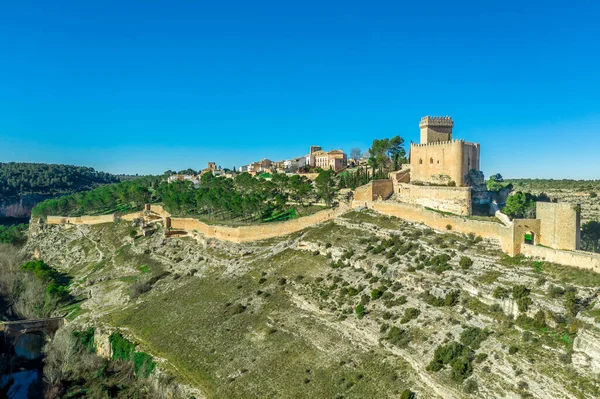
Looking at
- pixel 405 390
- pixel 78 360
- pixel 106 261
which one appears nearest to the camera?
pixel 405 390

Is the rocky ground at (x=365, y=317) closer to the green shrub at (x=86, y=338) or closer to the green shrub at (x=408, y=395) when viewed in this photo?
the green shrub at (x=408, y=395)

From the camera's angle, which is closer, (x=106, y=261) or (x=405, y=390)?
(x=405, y=390)

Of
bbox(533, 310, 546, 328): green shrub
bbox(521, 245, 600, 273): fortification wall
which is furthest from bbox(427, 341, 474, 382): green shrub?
bbox(521, 245, 600, 273): fortification wall

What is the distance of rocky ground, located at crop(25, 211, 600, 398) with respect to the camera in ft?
65.1

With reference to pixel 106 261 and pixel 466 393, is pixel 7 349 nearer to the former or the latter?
pixel 106 261

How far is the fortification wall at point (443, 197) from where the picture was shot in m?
39.0

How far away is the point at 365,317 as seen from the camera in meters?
28.1

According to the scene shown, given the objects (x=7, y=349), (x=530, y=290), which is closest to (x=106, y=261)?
(x=7, y=349)

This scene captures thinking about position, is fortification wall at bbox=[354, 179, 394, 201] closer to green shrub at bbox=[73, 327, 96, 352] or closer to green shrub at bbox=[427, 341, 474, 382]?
green shrub at bbox=[427, 341, 474, 382]

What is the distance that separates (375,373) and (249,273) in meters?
19.9

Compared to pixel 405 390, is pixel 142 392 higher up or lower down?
lower down

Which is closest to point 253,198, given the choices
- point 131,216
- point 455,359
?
point 131,216

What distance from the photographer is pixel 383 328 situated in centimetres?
2609

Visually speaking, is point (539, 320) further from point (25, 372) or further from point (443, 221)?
point (25, 372)
